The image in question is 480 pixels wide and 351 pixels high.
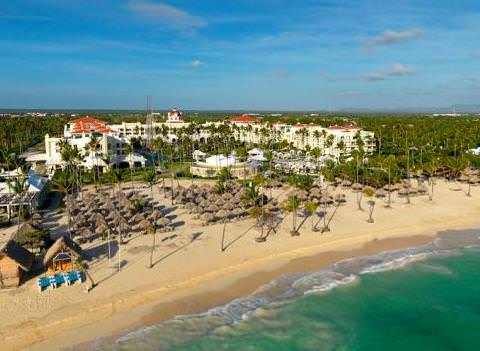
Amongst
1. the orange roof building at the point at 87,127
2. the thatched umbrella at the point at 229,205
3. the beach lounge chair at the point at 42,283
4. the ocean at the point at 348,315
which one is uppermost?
the orange roof building at the point at 87,127

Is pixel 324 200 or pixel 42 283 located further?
pixel 324 200

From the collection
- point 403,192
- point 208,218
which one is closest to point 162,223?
point 208,218

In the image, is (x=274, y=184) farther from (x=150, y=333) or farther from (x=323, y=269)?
(x=150, y=333)

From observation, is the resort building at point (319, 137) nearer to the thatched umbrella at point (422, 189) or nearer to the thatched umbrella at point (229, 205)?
the thatched umbrella at point (422, 189)

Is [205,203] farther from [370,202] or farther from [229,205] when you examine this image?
[370,202]

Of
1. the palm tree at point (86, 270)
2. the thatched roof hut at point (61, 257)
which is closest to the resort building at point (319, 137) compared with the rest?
the palm tree at point (86, 270)

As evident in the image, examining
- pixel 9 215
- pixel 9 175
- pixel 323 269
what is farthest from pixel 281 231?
pixel 9 175

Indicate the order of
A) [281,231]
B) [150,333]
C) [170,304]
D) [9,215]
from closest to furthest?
[150,333] → [170,304] → [281,231] → [9,215]
